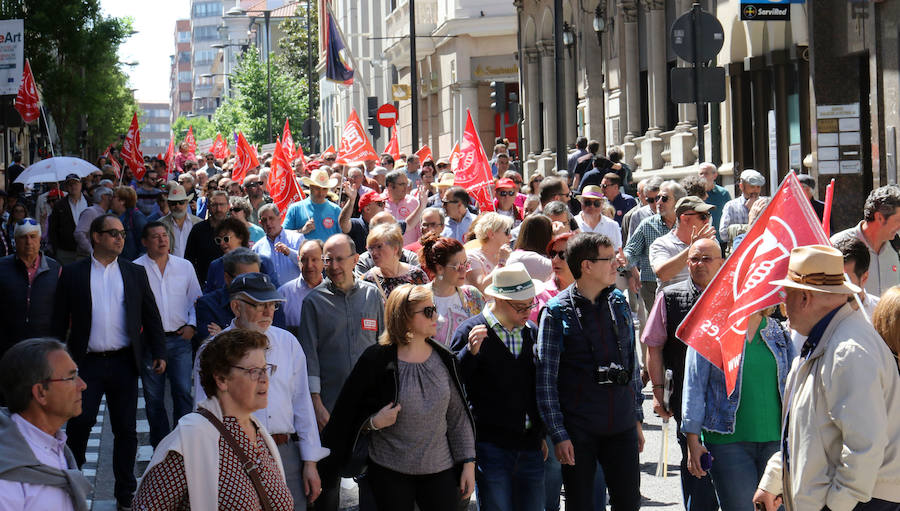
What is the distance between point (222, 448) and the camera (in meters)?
4.88

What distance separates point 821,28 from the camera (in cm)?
1848

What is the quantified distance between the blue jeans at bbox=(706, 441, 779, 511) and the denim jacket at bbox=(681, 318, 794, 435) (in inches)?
4.5

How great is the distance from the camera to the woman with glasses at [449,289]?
318 inches

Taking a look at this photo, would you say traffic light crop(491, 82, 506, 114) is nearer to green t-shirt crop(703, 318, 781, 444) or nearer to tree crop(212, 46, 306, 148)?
green t-shirt crop(703, 318, 781, 444)

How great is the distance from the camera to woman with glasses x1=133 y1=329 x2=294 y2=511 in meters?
4.81

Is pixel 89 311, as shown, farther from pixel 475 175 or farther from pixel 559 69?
pixel 559 69

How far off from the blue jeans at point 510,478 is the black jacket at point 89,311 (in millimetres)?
3206

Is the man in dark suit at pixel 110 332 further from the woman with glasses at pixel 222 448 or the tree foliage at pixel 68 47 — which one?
the tree foliage at pixel 68 47

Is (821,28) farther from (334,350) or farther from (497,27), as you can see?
(497,27)

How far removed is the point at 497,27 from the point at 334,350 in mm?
38230

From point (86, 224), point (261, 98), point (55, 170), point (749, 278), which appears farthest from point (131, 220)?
point (261, 98)

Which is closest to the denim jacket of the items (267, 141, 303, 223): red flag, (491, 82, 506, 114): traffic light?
(267, 141, 303, 223): red flag

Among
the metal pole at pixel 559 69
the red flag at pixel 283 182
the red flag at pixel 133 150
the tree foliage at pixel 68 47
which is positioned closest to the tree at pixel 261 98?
the tree foliage at pixel 68 47

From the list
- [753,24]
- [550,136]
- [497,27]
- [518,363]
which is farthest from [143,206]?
[497,27]
